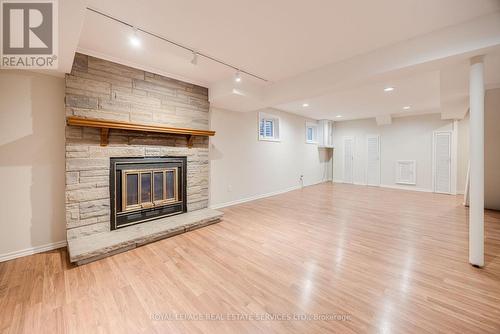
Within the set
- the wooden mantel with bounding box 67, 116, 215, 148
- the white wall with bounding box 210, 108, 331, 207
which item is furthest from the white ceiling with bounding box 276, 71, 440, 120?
the wooden mantel with bounding box 67, 116, 215, 148

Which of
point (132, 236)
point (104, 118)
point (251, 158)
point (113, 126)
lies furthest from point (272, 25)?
point (251, 158)

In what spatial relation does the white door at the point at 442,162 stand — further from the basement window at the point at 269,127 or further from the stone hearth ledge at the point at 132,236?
the stone hearth ledge at the point at 132,236

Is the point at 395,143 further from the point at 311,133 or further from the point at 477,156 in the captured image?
the point at 477,156

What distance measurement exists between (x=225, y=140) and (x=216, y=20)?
2.78 m

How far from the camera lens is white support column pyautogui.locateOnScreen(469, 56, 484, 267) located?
7.17 ft

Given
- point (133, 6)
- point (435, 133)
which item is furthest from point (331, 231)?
point (435, 133)

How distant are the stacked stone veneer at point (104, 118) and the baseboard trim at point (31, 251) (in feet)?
1.15

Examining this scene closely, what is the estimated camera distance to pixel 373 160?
7781 millimetres

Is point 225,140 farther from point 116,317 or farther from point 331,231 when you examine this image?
point 116,317

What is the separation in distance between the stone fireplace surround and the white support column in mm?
3398

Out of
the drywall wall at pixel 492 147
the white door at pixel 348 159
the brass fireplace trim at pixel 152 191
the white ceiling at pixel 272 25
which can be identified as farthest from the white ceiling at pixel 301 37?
the white door at pixel 348 159

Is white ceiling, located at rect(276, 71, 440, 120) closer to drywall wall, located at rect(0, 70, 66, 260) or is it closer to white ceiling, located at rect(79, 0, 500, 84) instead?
white ceiling, located at rect(79, 0, 500, 84)

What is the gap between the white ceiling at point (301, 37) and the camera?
1956mm

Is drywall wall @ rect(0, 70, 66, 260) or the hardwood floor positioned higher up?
drywall wall @ rect(0, 70, 66, 260)
